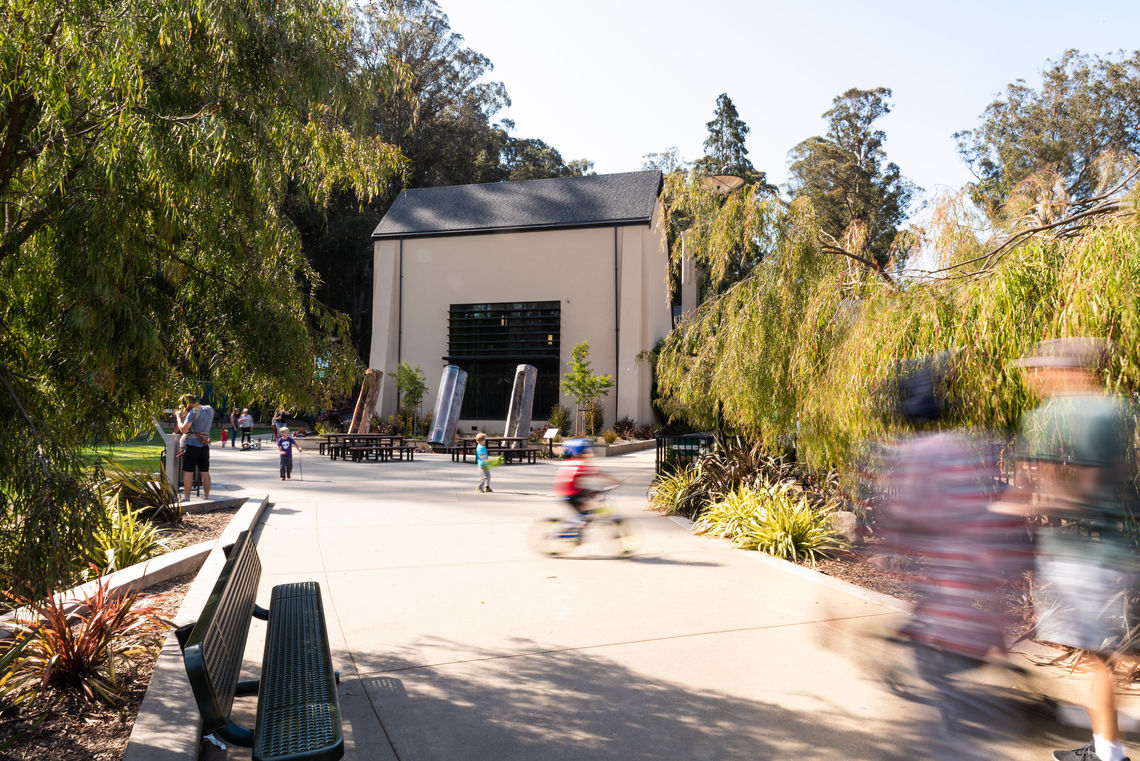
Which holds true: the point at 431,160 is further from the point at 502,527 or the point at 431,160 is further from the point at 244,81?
the point at 244,81

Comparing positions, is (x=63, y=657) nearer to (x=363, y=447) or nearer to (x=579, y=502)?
(x=579, y=502)

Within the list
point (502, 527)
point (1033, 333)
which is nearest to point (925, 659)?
point (1033, 333)

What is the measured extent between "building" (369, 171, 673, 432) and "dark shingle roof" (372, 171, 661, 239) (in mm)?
82

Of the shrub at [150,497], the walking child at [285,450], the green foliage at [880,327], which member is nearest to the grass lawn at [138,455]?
the walking child at [285,450]

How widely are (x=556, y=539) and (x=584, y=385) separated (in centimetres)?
2010

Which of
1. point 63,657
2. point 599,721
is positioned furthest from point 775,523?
point 63,657

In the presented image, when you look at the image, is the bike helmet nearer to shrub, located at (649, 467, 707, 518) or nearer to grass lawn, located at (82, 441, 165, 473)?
shrub, located at (649, 467, 707, 518)

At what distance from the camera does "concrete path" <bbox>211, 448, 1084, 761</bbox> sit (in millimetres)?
3975

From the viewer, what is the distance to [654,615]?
6215mm

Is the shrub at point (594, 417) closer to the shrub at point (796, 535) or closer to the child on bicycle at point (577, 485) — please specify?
the child on bicycle at point (577, 485)

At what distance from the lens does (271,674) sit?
367cm

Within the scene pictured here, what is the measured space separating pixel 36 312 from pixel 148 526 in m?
4.43

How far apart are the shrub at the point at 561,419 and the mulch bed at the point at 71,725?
84.5ft

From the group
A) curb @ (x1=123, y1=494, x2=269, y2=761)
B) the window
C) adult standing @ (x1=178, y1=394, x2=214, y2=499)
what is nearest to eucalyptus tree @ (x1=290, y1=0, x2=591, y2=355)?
the window
